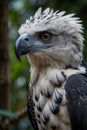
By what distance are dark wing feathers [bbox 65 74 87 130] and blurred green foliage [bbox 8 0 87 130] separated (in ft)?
8.53

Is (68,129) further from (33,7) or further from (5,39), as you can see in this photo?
(33,7)

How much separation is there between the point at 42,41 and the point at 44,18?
9.9 inches

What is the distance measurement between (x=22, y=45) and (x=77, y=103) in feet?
2.76

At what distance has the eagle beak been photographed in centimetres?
571

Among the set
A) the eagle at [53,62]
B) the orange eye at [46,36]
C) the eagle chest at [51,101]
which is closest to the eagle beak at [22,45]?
the eagle at [53,62]

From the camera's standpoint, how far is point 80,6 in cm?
858

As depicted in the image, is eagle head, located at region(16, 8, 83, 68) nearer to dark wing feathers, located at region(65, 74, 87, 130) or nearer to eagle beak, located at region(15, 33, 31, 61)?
eagle beak, located at region(15, 33, 31, 61)

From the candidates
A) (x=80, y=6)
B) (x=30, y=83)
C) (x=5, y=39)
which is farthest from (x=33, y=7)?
(x=30, y=83)

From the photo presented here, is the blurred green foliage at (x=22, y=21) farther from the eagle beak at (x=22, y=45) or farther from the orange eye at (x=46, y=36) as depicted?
the eagle beak at (x=22, y=45)

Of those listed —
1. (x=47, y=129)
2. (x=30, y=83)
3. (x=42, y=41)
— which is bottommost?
(x=47, y=129)

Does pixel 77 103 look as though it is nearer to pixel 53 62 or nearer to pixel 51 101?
pixel 51 101

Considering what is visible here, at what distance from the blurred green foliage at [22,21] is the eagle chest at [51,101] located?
2.41 m

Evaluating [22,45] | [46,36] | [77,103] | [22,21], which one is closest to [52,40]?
[46,36]

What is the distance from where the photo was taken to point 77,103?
564 cm
